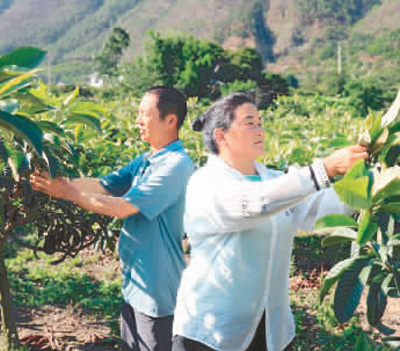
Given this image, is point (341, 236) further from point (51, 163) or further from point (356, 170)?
point (51, 163)

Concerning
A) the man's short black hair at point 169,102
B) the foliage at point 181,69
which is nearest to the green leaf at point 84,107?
the man's short black hair at point 169,102

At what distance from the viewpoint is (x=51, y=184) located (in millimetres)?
1902

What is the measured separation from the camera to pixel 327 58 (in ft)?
209

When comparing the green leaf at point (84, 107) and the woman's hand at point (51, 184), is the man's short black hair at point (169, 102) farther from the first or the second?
the woman's hand at point (51, 184)

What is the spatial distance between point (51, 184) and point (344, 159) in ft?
3.17

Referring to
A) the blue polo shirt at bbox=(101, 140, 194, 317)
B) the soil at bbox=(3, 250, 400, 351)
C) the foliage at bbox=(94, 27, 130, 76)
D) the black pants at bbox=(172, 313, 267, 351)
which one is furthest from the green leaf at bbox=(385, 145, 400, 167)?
the foliage at bbox=(94, 27, 130, 76)

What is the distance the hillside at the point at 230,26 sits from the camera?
6456 centimetres

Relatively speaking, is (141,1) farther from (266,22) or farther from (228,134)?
(228,134)

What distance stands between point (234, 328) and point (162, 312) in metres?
0.58

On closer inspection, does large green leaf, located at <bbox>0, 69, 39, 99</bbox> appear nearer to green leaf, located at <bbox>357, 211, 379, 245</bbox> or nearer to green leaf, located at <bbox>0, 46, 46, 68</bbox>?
green leaf, located at <bbox>0, 46, 46, 68</bbox>

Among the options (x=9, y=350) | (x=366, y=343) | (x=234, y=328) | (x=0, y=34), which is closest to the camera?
(x=366, y=343)

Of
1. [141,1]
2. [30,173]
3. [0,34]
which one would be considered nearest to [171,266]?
[30,173]

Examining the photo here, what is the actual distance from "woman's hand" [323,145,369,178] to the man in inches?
32.0

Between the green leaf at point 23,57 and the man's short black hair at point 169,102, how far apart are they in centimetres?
69
